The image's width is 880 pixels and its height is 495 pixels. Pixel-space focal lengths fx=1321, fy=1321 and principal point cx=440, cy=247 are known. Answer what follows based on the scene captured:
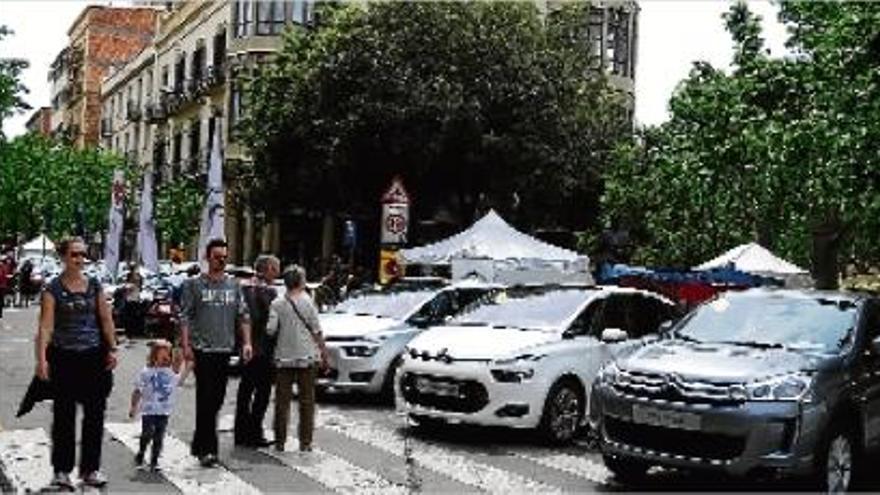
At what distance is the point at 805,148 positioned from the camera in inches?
909

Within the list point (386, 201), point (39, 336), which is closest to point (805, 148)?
point (386, 201)

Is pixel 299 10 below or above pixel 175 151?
above

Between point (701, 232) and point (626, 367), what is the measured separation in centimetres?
3467

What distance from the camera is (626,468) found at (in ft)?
32.9

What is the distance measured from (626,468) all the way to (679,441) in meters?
0.90

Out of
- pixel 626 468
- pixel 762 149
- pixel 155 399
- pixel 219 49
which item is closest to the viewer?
pixel 155 399

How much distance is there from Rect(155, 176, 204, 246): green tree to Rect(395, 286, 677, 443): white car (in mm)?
38081

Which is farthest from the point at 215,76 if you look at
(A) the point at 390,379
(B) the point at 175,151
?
(A) the point at 390,379

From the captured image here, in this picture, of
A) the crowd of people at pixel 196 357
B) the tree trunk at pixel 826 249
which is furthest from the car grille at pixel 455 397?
the tree trunk at pixel 826 249

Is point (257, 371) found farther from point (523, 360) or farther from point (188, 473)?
point (523, 360)

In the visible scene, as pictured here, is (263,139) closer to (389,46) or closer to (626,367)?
(389,46)

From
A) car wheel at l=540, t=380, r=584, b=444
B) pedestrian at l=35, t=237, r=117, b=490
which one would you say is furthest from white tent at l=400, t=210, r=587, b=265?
pedestrian at l=35, t=237, r=117, b=490

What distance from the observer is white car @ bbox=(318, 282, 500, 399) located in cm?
1510

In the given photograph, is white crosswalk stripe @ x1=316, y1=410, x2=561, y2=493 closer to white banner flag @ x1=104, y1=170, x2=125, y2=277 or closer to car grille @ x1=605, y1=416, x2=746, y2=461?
car grille @ x1=605, y1=416, x2=746, y2=461
